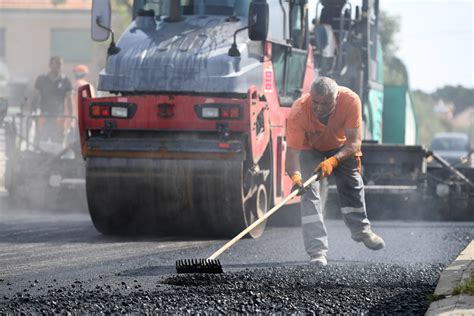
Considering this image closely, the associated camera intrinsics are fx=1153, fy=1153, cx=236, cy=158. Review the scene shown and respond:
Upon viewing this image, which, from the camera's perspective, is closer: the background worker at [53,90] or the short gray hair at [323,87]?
the short gray hair at [323,87]

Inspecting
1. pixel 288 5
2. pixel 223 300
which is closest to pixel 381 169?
pixel 288 5

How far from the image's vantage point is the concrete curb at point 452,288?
6309 millimetres

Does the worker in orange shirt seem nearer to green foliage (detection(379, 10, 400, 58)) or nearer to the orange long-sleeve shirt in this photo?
the orange long-sleeve shirt

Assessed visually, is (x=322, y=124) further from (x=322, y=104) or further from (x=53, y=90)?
(x=53, y=90)

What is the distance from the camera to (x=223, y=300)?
675cm

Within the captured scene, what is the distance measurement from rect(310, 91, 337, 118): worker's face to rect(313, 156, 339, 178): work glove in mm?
372

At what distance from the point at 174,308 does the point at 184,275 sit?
1.21 metres

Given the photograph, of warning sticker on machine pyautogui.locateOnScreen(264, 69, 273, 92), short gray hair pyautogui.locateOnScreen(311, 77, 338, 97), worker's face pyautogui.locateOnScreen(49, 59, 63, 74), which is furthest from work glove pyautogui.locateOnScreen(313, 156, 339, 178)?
worker's face pyautogui.locateOnScreen(49, 59, 63, 74)

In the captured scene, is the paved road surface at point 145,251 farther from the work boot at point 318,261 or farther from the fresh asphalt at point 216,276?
the work boot at point 318,261

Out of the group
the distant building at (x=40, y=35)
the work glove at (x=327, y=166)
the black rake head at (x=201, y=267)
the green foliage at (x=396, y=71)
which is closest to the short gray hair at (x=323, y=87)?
the work glove at (x=327, y=166)

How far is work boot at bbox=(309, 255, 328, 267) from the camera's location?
8828 millimetres

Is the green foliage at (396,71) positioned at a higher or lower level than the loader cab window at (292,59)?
lower

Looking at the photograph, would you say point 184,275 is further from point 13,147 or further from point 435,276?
point 13,147

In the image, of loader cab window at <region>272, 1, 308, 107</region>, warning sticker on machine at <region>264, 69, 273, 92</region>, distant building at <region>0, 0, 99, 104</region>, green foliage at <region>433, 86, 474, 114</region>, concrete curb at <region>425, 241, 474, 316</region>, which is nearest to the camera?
concrete curb at <region>425, 241, 474, 316</region>
